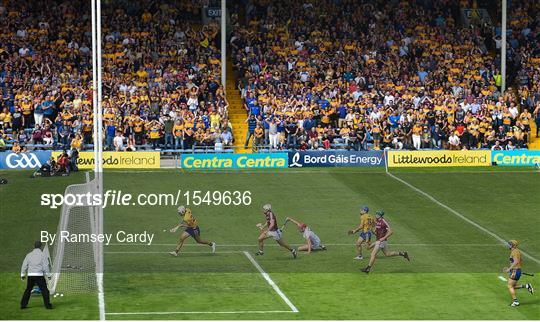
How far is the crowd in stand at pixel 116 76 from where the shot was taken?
188 feet

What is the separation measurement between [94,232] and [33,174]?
1781cm

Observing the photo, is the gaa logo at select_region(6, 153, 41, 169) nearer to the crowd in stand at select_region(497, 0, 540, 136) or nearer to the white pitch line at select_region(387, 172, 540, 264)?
the white pitch line at select_region(387, 172, 540, 264)

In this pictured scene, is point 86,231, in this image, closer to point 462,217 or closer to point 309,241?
point 309,241

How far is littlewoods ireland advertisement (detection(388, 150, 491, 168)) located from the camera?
57.2 metres

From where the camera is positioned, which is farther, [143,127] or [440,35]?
[440,35]

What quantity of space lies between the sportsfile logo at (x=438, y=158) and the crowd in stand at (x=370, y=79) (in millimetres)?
1195

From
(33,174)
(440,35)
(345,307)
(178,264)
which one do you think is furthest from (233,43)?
(345,307)

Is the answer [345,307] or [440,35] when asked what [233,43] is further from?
[345,307]

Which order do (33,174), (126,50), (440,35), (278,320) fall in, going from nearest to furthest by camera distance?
(278,320), (33,174), (126,50), (440,35)

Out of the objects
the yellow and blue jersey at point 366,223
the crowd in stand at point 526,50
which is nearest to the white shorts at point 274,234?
the yellow and blue jersey at point 366,223

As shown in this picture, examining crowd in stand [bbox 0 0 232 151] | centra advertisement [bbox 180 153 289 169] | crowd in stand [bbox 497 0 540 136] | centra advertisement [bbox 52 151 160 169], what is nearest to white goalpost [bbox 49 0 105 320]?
centra advertisement [bbox 52 151 160 169]

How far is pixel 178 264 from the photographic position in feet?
122

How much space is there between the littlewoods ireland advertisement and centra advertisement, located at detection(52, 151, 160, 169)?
37.8 ft

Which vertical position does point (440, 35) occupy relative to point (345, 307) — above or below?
above
